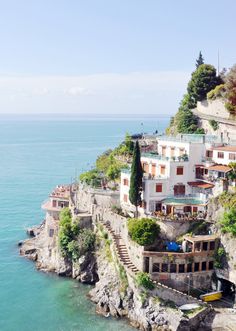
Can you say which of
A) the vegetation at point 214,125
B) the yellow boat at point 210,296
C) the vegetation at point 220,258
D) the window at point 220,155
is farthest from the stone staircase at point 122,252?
the vegetation at point 214,125

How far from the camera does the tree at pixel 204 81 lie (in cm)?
7831

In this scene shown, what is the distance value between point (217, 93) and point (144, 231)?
32.6 m

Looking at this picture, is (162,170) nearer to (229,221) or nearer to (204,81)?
(229,221)

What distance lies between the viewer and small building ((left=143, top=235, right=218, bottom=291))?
1912 inches

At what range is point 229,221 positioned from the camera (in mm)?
47969

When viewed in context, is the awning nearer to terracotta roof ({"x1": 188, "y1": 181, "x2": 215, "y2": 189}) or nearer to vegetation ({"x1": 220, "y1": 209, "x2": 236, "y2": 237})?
terracotta roof ({"x1": 188, "y1": 181, "x2": 215, "y2": 189})

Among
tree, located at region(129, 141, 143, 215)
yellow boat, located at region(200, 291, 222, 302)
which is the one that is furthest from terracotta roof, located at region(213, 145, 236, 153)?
yellow boat, located at region(200, 291, 222, 302)

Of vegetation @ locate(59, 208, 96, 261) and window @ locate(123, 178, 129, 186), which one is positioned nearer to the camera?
vegetation @ locate(59, 208, 96, 261)

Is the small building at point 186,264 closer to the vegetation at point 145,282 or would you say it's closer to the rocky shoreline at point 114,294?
the vegetation at point 145,282

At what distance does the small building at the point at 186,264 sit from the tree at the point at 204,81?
117ft

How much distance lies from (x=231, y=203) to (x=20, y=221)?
4422 centimetres

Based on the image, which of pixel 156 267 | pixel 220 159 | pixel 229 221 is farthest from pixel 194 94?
pixel 156 267

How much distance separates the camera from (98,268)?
55344 millimetres

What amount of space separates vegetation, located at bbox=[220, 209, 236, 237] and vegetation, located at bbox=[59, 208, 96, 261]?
54.7 ft
